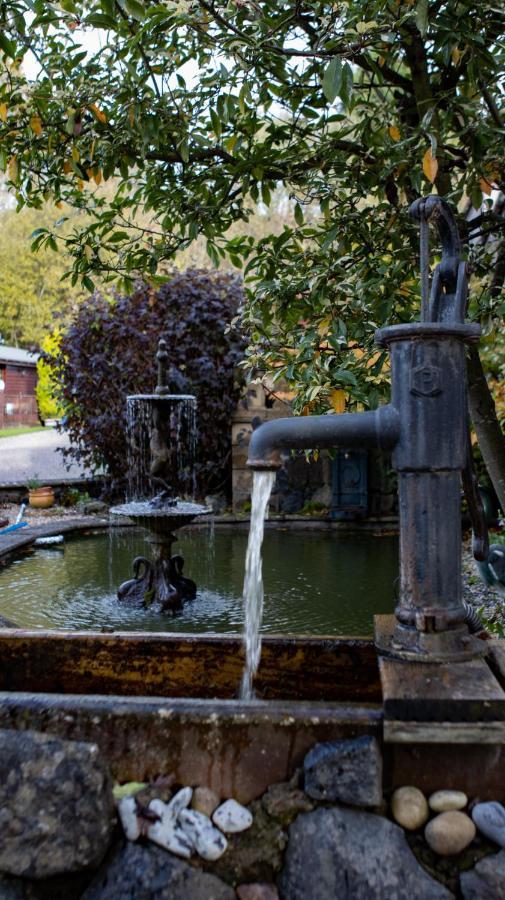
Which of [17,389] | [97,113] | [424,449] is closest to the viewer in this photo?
[424,449]

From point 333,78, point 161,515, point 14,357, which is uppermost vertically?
point 14,357

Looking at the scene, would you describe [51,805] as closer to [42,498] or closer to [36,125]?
[36,125]

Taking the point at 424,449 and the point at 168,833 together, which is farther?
the point at 424,449

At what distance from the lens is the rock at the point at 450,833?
→ 1762 mm

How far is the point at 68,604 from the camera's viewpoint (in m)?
5.34

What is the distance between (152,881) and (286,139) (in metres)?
3.16

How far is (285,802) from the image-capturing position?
1829 millimetres

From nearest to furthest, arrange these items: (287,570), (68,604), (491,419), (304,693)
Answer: (304,693) → (491,419) → (68,604) → (287,570)

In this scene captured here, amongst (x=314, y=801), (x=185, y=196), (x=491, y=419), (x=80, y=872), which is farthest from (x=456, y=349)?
(x=185, y=196)

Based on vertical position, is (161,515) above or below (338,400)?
below

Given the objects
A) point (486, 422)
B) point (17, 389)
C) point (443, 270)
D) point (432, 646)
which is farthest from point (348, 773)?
point (17, 389)

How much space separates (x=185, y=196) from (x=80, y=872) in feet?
9.91

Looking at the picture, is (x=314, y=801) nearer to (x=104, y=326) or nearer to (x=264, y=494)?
(x=264, y=494)

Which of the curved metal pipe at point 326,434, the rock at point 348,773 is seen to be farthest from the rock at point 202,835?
the curved metal pipe at point 326,434
